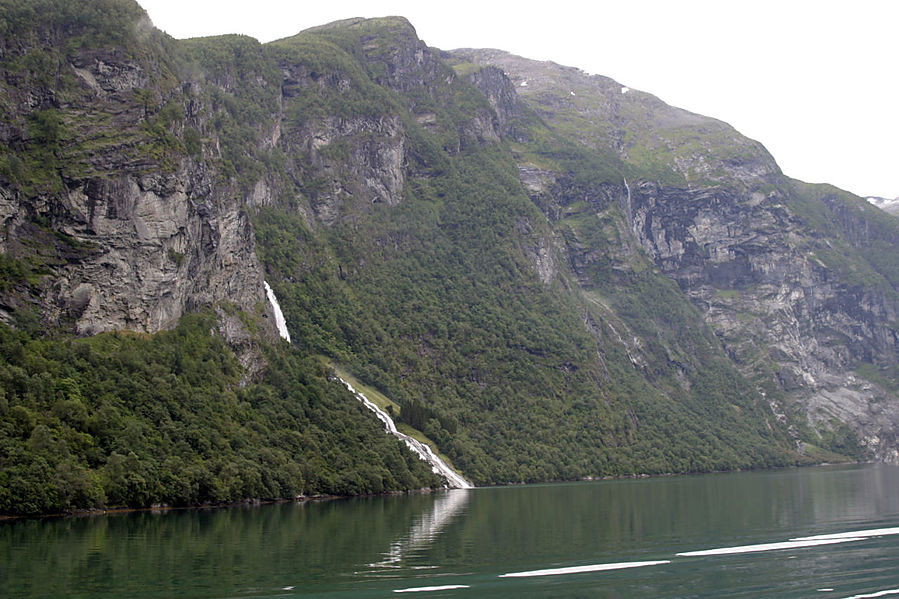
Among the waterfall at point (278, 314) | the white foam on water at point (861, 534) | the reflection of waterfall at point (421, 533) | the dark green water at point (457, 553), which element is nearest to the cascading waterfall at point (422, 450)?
the waterfall at point (278, 314)

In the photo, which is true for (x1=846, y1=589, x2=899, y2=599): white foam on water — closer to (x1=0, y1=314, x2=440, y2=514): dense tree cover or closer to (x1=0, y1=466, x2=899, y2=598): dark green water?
(x1=0, y1=466, x2=899, y2=598): dark green water

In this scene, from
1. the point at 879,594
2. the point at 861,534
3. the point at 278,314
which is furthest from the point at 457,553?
the point at 278,314

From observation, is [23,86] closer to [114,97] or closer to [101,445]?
[114,97]

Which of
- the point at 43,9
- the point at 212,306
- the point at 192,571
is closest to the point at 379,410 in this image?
the point at 212,306

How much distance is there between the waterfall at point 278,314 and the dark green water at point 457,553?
95.8m

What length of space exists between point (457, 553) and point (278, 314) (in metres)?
141

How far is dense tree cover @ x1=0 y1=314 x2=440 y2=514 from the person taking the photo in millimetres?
89375

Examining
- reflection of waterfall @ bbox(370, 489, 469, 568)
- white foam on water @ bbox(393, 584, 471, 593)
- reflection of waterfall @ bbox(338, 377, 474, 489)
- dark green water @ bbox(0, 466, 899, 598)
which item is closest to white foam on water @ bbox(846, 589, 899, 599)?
dark green water @ bbox(0, 466, 899, 598)

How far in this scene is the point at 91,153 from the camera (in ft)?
460

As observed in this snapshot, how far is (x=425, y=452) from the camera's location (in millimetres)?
164250

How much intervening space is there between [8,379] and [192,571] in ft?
202

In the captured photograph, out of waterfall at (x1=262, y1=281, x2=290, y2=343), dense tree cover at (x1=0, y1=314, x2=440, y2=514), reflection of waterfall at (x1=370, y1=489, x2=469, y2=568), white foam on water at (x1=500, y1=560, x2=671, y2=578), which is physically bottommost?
reflection of waterfall at (x1=370, y1=489, x2=469, y2=568)

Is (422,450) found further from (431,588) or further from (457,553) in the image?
(431,588)

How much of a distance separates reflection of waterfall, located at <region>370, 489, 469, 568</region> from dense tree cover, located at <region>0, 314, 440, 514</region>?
2700 centimetres
